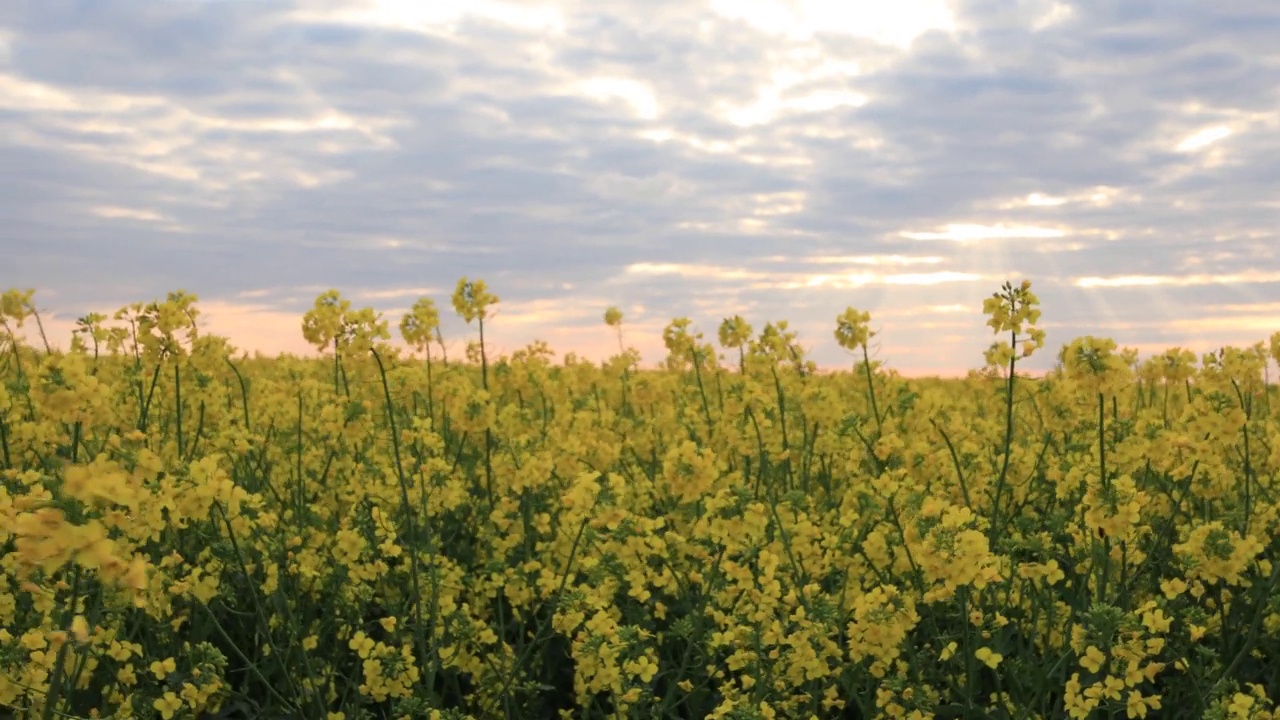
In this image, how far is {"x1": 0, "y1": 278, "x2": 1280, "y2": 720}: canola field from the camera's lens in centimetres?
394

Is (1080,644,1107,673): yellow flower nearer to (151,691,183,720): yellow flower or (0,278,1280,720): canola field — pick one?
(0,278,1280,720): canola field

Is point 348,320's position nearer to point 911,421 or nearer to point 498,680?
point 498,680

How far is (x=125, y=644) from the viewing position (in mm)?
4387

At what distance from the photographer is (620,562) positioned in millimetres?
4492

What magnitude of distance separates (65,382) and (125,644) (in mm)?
1496

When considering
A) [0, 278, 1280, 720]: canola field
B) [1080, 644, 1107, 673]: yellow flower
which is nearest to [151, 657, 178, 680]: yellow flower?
[0, 278, 1280, 720]: canola field

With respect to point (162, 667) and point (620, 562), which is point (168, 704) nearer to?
point (162, 667)

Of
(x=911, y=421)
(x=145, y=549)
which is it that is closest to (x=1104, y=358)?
(x=911, y=421)

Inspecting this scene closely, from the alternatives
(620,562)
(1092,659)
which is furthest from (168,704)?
(1092,659)

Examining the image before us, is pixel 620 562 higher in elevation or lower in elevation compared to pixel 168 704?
higher

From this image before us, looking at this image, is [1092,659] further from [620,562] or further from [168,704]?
[168,704]

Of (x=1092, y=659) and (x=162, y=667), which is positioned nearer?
(x=1092, y=659)

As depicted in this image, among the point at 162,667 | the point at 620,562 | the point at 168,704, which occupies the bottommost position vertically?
the point at 168,704

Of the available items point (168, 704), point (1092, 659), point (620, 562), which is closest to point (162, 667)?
point (168, 704)
